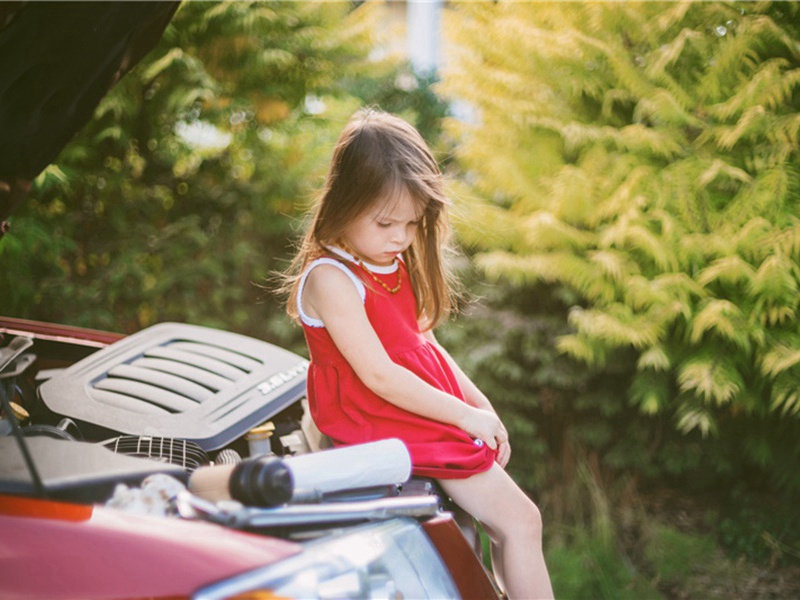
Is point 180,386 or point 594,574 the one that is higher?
point 180,386

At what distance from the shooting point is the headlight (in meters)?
1.35

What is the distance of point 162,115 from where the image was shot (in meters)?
4.83

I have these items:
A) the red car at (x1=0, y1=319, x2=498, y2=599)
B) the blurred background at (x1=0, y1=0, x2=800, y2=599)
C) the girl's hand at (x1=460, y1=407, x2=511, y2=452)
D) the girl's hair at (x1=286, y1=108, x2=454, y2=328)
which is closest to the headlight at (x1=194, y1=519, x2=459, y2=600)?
the red car at (x1=0, y1=319, x2=498, y2=599)

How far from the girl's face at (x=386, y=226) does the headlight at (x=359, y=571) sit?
793 millimetres

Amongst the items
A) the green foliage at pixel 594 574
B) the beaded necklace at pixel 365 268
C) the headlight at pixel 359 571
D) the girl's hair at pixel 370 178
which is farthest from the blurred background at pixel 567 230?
the headlight at pixel 359 571

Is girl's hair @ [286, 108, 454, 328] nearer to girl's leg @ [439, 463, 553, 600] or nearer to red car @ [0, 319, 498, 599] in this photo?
red car @ [0, 319, 498, 599]

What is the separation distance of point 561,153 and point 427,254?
2.37m

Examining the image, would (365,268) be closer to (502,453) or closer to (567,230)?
(502,453)

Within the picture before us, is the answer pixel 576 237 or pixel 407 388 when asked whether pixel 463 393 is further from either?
pixel 576 237

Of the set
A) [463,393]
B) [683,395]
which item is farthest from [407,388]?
[683,395]

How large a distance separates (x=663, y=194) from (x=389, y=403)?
7.88ft

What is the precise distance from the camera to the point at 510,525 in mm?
2018

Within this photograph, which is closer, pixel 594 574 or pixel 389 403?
pixel 389 403

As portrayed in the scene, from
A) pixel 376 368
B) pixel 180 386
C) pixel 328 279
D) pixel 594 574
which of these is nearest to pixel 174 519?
pixel 376 368
